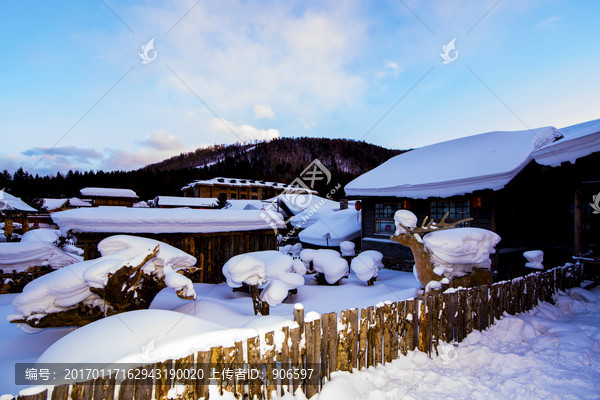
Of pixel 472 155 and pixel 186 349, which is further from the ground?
pixel 472 155

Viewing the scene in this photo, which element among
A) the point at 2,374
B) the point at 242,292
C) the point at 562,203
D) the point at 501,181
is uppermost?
the point at 501,181

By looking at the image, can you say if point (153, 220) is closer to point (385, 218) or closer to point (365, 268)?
point (365, 268)

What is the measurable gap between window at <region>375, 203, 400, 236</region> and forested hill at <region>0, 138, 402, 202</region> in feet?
123

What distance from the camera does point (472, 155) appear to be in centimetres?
1153

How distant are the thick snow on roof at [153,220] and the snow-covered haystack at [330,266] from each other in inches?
97.3

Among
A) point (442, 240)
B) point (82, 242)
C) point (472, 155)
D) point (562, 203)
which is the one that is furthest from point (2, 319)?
point (562, 203)

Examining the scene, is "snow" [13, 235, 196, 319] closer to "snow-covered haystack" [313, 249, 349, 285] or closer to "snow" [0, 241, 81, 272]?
"snow-covered haystack" [313, 249, 349, 285]

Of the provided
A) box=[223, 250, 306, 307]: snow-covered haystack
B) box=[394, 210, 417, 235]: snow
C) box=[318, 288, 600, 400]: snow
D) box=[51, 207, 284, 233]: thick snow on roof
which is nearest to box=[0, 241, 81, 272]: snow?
box=[51, 207, 284, 233]: thick snow on roof

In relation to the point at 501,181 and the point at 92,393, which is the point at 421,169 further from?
the point at 92,393

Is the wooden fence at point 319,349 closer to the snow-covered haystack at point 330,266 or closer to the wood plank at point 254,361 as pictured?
the wood plank at point 254,361

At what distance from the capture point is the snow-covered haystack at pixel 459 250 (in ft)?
20.0

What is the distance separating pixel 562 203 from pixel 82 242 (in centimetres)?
1760
